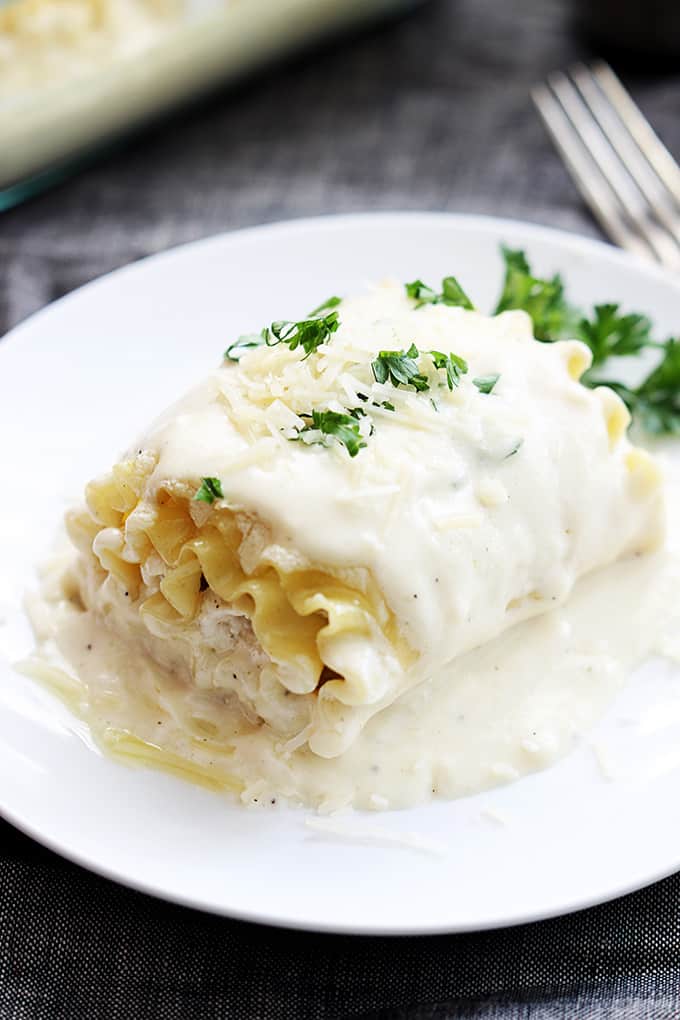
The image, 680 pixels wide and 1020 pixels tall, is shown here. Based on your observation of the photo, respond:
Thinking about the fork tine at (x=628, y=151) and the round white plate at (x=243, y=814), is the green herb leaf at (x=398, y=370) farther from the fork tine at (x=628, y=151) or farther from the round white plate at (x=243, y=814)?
the fork tine at (x=628, y=151)

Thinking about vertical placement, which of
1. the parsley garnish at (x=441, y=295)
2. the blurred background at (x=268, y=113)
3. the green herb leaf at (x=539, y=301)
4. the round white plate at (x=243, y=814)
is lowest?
the round white plate at (x=243, y=814)

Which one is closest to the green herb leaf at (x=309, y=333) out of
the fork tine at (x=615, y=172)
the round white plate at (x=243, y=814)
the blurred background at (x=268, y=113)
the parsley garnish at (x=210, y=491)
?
the parsley garnish at (x=210, y=491)

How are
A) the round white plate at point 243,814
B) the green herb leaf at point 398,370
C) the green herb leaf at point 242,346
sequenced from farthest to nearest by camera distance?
the green herb leaf at point 242,346 < the green herb leaf at point 398,370 < the round white plate at point 243,814

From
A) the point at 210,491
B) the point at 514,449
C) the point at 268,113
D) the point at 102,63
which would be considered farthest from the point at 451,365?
the point at 268,113

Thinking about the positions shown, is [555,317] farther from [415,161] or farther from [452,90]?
[452,90]

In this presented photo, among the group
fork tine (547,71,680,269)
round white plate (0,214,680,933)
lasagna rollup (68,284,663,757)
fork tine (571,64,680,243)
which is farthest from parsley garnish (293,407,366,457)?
fork tine (571,64,680,243)

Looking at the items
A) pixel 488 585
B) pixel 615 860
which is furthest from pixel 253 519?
pixel 615 860
